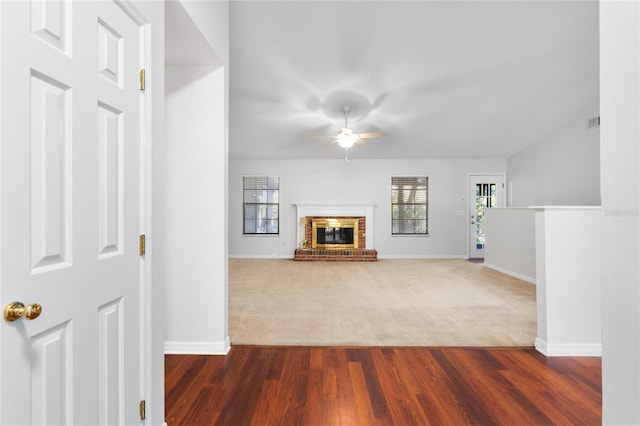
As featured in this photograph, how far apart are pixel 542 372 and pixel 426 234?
18.8 feet

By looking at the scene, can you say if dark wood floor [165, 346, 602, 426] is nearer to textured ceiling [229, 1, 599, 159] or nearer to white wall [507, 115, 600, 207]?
textured ceiling [229, 1, 599, 159]

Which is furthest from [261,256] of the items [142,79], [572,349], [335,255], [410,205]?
[142,79]

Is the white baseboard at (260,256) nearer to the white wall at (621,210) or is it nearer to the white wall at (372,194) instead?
the white wall at (372,194)

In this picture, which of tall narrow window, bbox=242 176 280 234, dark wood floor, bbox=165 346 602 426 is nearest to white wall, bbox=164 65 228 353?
dark wood floor, bbox=165 346 602 426

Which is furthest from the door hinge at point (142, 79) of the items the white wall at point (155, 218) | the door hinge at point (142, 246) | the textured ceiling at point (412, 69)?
the textured ceiling at point (412, 69)

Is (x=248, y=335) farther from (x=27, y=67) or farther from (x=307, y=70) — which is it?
(x=307, y=70)

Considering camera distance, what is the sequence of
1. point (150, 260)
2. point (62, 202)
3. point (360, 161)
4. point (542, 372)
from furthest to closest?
1. point (360, 161)
2. point (542, 372)
3. point (150, 260)
4. point (62, 202)

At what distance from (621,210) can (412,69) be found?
4.27 metres

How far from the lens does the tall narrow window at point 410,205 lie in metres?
7.92

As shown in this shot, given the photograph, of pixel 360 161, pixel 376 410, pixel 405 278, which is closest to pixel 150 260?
pixel 376 410

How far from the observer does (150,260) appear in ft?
5.13

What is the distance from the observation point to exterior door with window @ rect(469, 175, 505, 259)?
7887mm

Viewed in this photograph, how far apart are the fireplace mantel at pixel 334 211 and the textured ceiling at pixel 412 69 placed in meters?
1.64

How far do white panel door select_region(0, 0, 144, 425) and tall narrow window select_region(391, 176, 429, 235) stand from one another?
6.94 meters
